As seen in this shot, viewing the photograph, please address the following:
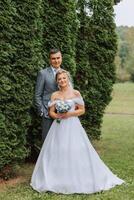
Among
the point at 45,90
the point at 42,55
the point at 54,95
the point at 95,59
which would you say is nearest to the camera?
the point at 54,95

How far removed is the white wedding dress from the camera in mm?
8023

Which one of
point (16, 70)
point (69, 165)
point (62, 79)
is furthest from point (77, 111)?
point (16, 70)

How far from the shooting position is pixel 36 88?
866 centimetres

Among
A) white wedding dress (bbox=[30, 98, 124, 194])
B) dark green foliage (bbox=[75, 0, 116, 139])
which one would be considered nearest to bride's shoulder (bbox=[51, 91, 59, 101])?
white wedding dress (bbox=[30, 98, 124, 194])

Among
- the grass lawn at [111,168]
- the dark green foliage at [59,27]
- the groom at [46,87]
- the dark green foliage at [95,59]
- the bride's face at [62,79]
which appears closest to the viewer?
the grass lawn at [111,168]

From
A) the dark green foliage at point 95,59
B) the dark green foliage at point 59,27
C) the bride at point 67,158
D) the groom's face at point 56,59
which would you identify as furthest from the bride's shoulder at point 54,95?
the dark green foliage at point 95,59

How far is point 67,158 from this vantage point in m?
8.11

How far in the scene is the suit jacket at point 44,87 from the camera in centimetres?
859

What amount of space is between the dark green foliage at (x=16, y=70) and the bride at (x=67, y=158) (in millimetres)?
584

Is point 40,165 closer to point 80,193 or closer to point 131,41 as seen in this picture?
point 80,193

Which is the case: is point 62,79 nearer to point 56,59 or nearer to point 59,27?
point 56,59

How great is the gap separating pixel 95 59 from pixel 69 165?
14.8ft

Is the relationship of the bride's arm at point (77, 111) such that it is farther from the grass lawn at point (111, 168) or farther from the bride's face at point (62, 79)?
the grass lawn at point (111, 168)

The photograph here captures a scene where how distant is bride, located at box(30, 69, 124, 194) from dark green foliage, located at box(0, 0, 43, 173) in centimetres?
58
